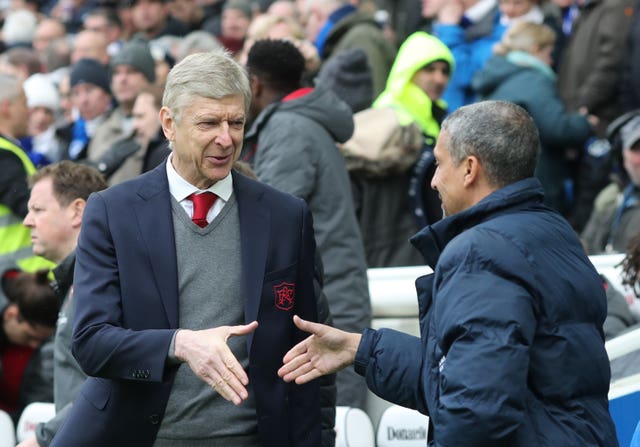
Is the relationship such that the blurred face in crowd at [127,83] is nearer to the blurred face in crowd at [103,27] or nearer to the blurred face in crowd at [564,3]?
the blurred face in crowd at [564,3]

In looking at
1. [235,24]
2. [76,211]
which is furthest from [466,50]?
[76,211]

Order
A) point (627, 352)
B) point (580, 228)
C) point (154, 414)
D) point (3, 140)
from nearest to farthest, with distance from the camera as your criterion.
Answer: point (154, 414) → point (627, 352) → point (3, 140) → point (580, 228)

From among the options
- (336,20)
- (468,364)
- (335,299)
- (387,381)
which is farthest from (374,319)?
(336,20)

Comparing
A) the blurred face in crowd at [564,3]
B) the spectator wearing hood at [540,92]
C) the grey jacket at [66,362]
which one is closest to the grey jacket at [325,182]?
the grey jacket at [66,362]

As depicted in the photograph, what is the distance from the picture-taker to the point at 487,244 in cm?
387

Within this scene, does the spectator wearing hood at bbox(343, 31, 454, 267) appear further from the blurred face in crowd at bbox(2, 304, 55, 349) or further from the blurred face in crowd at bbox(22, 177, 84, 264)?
the blurred face in crowd at bbox(22, 177, 84, 264)

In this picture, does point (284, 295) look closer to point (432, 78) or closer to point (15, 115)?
point (432, 78)

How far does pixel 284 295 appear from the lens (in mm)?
4309

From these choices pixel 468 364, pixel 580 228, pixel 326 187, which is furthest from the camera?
pixel 580 228

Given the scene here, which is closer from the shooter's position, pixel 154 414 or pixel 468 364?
pixel 468 364

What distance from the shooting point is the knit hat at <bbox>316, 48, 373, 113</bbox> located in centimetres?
881

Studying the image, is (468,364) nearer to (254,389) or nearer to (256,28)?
(254,389)

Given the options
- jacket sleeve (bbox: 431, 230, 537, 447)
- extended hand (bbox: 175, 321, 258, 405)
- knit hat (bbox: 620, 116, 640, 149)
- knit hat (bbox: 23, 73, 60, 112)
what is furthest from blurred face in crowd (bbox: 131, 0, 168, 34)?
jacket sleeve (bbox: 431, 230, 537, 447)

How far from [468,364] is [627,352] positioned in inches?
88.3
